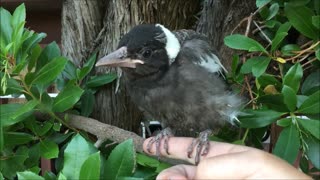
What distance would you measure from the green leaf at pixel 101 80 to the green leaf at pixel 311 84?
1.97 ft

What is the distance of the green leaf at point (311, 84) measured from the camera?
1117 millimetres

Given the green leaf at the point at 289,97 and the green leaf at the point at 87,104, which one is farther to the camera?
the green leaf at the point at 87,104

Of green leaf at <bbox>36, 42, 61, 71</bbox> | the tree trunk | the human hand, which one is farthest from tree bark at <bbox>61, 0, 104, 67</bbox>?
the human hand

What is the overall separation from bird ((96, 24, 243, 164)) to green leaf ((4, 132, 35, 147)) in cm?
31

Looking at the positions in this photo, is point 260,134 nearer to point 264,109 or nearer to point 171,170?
point 264,109

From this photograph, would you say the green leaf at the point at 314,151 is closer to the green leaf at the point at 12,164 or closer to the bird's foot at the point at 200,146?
the bird's foot at the point at 200,146

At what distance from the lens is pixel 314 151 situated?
99 centimetres

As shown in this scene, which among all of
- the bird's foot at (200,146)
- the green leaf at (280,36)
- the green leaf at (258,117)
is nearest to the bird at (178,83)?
the bird's foot at (200,146)

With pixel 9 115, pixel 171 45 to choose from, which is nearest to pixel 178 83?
pixel 171 45

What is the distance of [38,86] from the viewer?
4.20 feet

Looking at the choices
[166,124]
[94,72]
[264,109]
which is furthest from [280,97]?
[94,72]

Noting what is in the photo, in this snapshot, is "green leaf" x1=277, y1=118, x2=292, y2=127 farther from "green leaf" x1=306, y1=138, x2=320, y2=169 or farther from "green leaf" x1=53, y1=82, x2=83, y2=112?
"green leaf" x1=53, y1=82, x2=83, y2=112

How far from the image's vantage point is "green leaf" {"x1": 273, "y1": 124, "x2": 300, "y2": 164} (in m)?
0.99

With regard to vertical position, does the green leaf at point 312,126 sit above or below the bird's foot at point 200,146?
above
